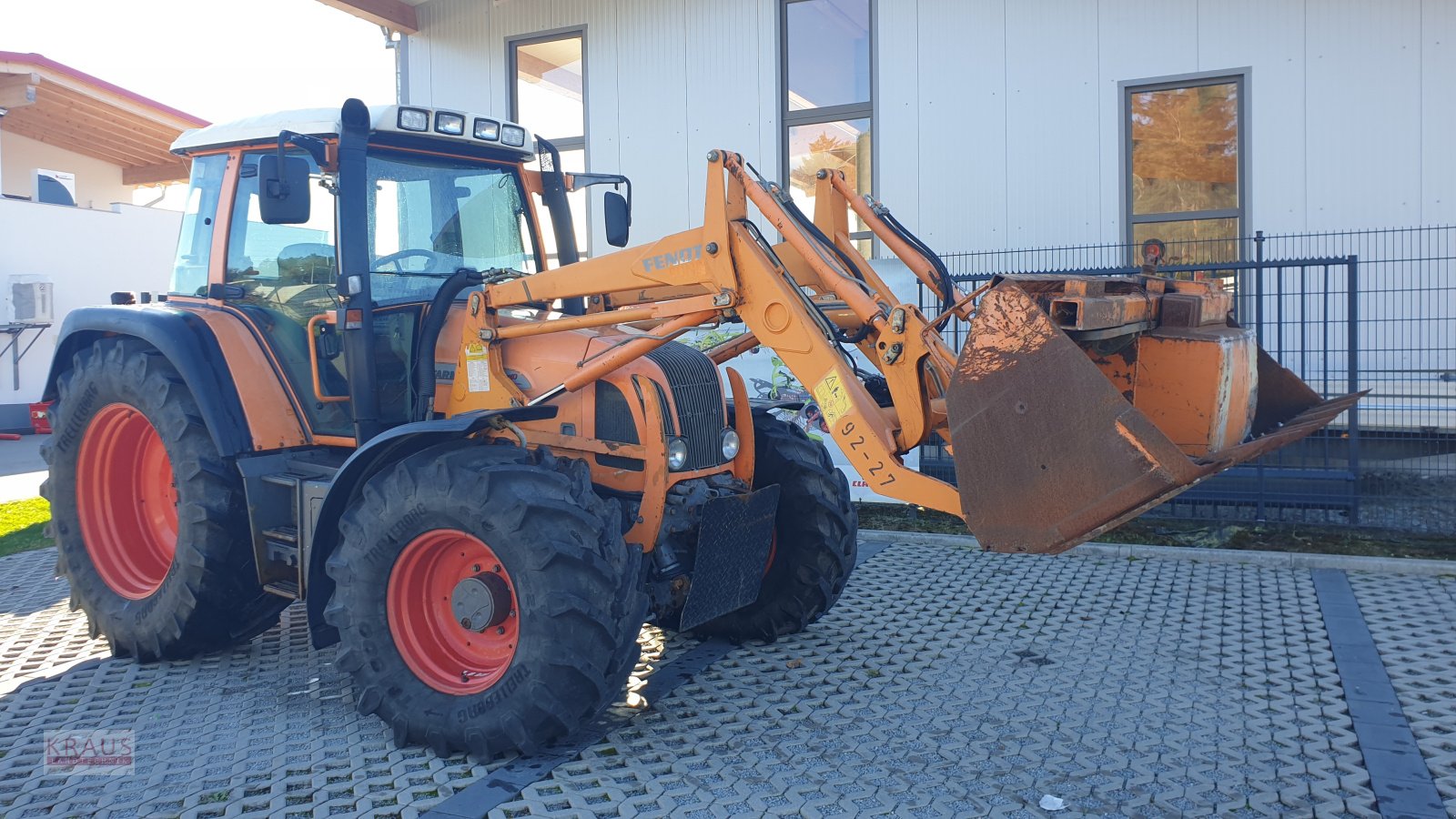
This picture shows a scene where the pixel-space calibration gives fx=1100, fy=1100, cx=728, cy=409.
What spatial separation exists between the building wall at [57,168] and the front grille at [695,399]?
22318 millimetres

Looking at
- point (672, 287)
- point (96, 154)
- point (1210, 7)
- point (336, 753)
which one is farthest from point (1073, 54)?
point (96, 154)

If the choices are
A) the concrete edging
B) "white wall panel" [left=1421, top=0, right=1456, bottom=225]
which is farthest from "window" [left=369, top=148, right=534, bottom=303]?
"white wall panel" [left=1421, top=0, right=1456, bottom=225]

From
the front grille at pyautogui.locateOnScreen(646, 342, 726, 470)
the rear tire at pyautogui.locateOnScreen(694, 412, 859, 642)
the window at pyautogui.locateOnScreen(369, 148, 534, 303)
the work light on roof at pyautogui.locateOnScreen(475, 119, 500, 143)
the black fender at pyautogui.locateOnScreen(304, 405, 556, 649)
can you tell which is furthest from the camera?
the rear tire at pyautogui.locateOnScreen(694, 412, 859, 642)

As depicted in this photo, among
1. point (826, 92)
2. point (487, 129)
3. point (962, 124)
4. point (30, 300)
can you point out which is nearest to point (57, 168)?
point (30, 300)

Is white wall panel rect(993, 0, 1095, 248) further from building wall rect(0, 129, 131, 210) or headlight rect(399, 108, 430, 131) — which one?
building wall rect(0, 129, 131, 210)

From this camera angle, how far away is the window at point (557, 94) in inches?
464

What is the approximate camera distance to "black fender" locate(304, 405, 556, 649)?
14.0ft

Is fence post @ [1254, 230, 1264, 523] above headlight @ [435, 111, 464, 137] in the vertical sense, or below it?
below

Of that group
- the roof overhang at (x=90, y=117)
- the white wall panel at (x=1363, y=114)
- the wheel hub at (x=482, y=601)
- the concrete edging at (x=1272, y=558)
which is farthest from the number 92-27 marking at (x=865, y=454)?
the roof overhang at (x=90, y=117)

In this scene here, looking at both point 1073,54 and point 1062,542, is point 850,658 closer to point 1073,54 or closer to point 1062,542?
point 1062,542

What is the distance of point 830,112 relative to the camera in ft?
35.0

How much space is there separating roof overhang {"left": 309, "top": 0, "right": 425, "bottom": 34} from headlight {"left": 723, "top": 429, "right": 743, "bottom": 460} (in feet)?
28.6

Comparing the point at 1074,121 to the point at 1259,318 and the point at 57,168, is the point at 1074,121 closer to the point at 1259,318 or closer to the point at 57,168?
the point at 1259,318

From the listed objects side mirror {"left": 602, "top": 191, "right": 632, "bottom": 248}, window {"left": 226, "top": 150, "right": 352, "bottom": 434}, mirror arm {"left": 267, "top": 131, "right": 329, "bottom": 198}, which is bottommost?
window {"left": 226, "top": 150, "right": 352, "bottom": 434}
